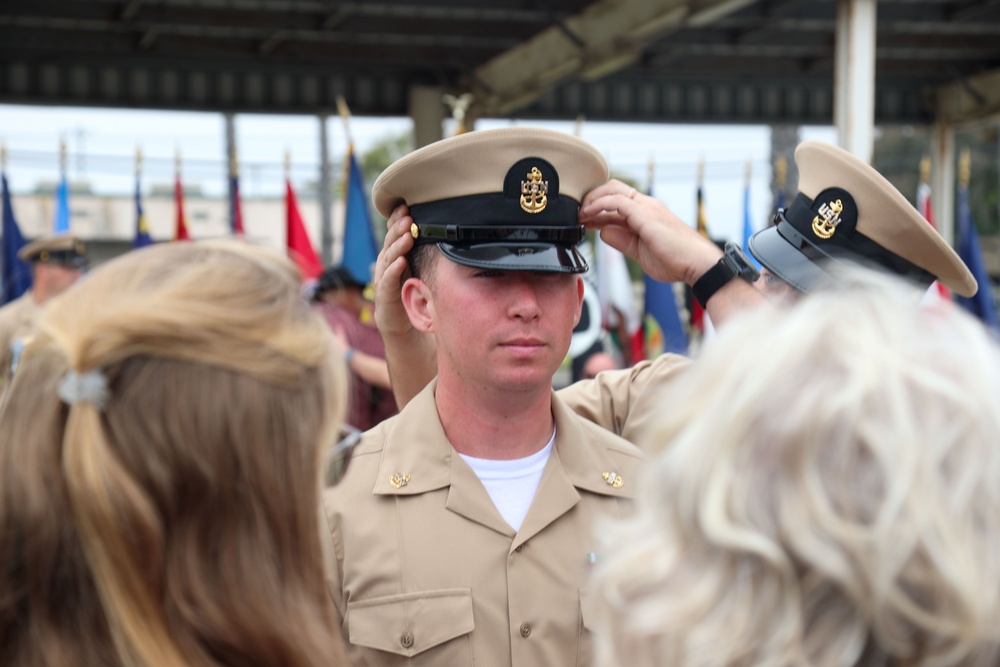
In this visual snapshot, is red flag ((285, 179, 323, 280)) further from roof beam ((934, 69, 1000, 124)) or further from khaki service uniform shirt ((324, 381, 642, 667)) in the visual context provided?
roof beam ((934, 69, 1000, 124))

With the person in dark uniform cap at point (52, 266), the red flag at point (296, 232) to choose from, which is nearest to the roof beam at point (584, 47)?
the red flag at point (296, 232)

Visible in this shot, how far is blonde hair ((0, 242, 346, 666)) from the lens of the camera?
3.57ft

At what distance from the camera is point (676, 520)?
96cm

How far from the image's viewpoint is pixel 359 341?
20.3 feet

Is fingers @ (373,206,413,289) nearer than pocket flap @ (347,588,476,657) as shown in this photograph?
No

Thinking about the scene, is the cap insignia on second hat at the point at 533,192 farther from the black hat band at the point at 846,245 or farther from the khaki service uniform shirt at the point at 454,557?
the black hat band at the point at 846,245

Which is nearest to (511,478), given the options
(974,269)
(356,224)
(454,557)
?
(454,557)

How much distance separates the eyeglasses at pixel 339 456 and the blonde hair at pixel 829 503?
1.55 ft

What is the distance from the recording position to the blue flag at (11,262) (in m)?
8.56

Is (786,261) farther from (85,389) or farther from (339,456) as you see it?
(85,389)

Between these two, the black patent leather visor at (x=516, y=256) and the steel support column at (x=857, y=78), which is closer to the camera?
the black patent leather visor at (x=516, y=256)

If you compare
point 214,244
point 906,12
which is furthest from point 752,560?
point 906,12

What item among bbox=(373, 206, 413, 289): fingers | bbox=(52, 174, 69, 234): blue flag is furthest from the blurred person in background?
bbox=(52, 174, 69, 234): blue flag

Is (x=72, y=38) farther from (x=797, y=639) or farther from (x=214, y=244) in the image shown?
(x=797, y=639)
